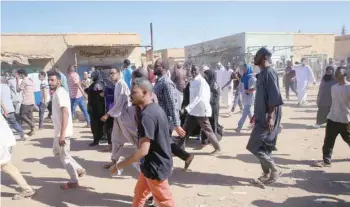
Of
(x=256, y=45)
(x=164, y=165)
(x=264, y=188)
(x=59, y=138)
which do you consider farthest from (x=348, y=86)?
(x=256, y=45)

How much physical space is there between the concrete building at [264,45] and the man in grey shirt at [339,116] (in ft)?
65.3

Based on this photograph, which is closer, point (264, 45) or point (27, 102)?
point (27, 102)

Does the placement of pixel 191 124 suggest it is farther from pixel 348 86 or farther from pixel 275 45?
pixel 275 45

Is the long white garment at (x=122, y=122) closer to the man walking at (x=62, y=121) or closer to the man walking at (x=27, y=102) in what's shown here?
the man walking at (x=62, y=121)

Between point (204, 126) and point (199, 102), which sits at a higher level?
point (199, 102)

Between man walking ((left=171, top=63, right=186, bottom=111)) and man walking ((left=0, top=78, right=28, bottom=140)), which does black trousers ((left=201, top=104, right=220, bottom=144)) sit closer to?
man walking ((left=171, top=63, right=186, bottom=111))

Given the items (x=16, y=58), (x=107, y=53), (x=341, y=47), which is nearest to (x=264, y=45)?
(x=107, y=53)

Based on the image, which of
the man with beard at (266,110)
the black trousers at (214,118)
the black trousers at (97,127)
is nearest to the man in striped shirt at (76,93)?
the black trousers at (97,127)

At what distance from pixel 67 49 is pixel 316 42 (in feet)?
81.0

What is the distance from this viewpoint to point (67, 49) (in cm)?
2097

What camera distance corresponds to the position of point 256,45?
26.0m

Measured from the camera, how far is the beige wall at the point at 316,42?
30.3 metres

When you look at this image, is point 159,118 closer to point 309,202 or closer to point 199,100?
point 309,202

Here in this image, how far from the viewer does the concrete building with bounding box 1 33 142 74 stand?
779 inches
